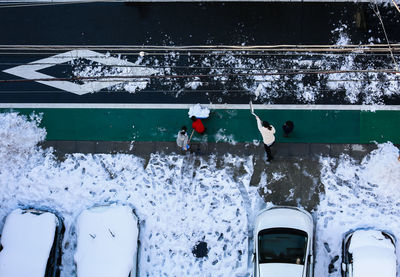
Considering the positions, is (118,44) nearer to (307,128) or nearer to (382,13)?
(307,128)

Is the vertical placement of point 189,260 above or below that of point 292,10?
below

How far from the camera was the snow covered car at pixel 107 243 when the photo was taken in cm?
1010

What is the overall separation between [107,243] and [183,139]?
3.26 meters

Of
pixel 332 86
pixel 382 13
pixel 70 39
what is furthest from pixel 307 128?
pixel 70 39

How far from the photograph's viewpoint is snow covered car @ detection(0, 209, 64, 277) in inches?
400

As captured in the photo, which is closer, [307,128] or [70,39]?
[307,128]

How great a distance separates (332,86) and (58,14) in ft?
27.2

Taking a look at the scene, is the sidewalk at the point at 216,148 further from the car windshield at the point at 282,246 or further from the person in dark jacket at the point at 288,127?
the car windshield at the point at 282,246

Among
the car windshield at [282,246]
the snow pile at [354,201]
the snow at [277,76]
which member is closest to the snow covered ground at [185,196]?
the snow pile at [354,201]

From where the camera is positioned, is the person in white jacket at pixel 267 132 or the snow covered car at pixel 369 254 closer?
the snow covered car at pixel 369 254

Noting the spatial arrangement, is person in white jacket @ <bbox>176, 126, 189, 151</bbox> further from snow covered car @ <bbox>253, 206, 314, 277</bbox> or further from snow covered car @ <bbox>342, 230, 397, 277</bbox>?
snow covered car @ <bbox>342, 230, 397, 277</bbox>

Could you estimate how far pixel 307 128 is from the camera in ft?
36.4

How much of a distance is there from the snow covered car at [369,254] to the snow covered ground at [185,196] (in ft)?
1.67

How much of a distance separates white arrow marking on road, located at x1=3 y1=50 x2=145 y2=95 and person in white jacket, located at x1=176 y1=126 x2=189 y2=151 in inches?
104
